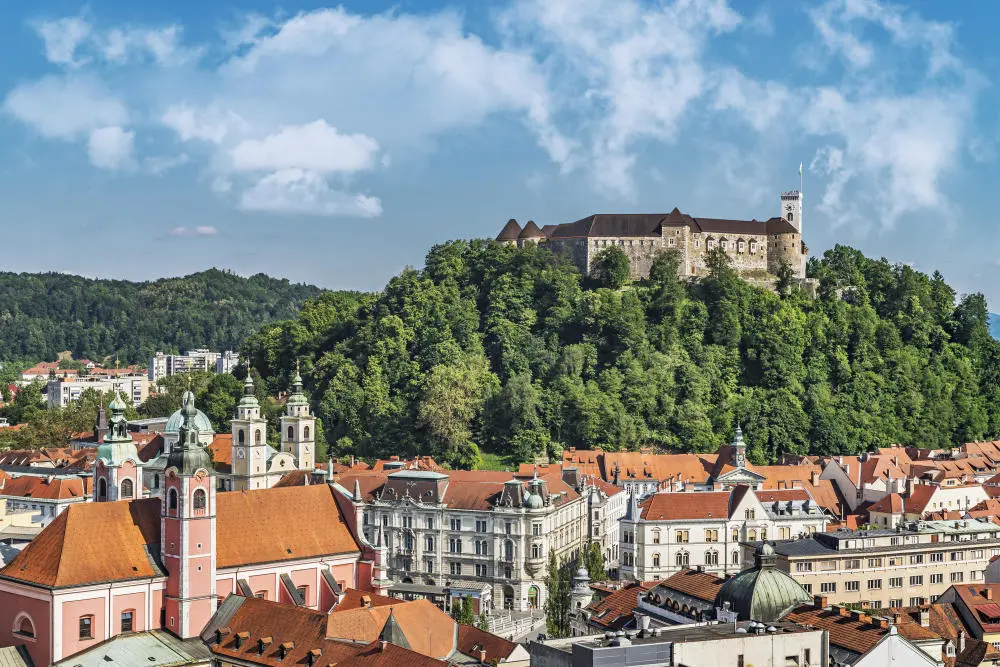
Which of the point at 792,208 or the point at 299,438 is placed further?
the point at 792,208

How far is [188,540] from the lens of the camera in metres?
53.3

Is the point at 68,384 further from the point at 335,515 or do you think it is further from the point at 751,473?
the point at 335,515

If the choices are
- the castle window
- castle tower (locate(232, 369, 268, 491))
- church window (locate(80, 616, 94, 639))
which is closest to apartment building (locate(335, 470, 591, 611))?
castle tower (locate(232, 369, 268, 491))

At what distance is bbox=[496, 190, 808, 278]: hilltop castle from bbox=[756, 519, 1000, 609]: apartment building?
53.2 m

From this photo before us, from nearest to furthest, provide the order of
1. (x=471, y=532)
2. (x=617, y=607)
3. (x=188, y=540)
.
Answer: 1. (x=188, y=540)
2. (x=617, y=607)
3. (x=471, y=532)

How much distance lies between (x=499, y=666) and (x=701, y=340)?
75.1 metres

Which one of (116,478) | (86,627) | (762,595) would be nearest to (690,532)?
(116,478)

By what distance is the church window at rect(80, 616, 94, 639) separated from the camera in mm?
51562

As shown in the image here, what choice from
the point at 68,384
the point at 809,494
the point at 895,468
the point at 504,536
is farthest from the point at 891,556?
the point at 68,384

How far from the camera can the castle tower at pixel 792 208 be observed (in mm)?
136375

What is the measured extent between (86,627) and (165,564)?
375cm

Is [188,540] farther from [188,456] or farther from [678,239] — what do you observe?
[678,239]

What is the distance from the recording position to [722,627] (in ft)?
141

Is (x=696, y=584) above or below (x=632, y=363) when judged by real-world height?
below
